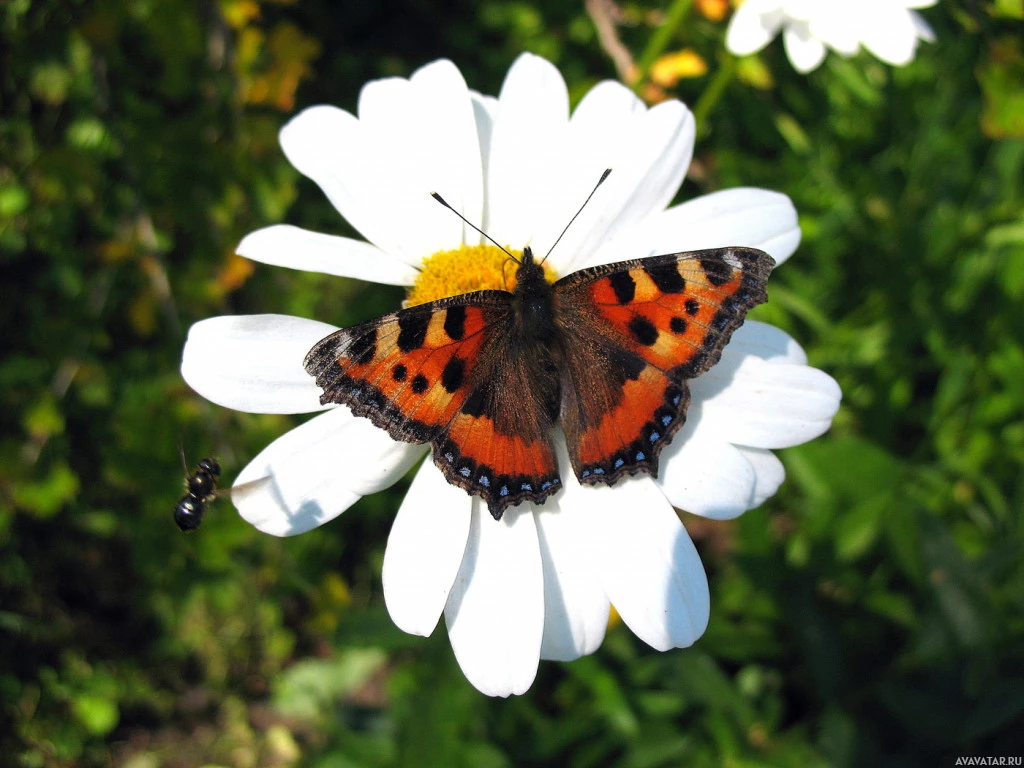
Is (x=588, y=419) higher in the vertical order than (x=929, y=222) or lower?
lower

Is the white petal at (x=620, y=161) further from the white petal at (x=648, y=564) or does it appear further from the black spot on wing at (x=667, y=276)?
the white petal at (x=648, y=564)

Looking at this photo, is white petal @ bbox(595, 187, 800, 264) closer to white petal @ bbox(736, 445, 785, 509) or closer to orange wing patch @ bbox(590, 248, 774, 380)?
orange wing patch @ bbox(590, 248, 774, 380)

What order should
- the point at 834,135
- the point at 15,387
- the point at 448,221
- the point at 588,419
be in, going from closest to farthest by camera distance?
the point at 588,419 → the point at 448,221 → the point at 15,387 → the point at 834,135

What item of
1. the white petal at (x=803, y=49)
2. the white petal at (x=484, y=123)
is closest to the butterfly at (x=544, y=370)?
the white petal at (x=484, y=123)

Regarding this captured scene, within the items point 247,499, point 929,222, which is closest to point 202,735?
point 247,499

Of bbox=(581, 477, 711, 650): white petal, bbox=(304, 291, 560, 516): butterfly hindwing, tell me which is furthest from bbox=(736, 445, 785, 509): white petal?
bbox=(304, 291, 560, 516): butterfly hindwing

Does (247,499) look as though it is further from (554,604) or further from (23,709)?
(23,709)

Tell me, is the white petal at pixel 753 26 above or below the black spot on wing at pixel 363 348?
above
